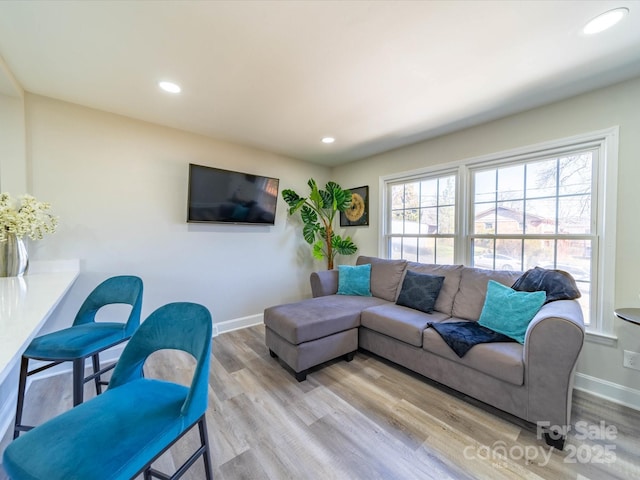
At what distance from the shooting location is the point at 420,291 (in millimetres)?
2631

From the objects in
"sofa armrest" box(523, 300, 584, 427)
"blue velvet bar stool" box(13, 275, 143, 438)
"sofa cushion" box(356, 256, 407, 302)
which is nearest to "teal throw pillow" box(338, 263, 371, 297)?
"sofa cushion" box(356, 256, 407, 302)

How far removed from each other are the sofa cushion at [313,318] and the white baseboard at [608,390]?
1.77 metres

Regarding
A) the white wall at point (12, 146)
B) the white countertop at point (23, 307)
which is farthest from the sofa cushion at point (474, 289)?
the white wall at point (12, 146)

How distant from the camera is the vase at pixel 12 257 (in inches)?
71.8

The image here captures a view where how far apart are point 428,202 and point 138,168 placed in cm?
337

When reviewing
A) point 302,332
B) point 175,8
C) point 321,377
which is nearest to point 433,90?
point 175,8

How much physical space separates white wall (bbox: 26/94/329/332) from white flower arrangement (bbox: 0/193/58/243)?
166mm

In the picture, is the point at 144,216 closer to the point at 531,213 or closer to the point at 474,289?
the point at 474,289

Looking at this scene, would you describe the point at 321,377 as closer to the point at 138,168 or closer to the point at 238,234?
the point at 238,234

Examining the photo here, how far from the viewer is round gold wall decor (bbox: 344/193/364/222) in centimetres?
397

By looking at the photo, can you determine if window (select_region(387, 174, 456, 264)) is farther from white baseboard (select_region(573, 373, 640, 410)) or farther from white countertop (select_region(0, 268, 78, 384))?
white countertop (select_region(0, 268, 78, 384))

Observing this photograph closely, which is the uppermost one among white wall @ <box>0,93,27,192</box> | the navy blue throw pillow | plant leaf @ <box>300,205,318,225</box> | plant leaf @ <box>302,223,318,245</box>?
white wall @ <box>0,93,27,192</box>

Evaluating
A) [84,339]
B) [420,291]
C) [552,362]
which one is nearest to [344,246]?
[420,291]

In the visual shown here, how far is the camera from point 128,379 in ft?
3.81
